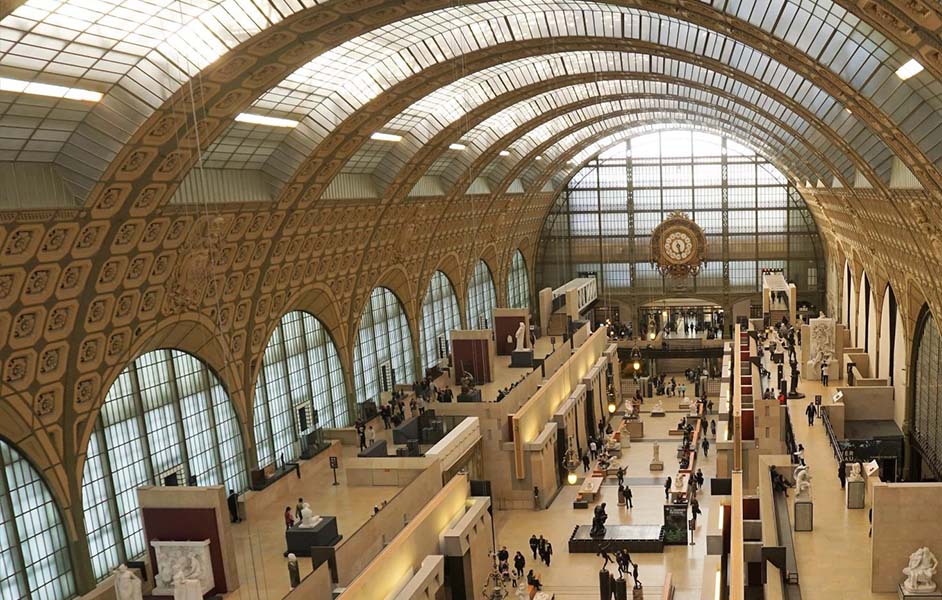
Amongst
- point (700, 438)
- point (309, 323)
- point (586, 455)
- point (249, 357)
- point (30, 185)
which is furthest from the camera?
point (700, 438)

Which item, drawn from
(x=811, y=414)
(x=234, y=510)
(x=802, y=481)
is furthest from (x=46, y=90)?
(x=811, y=414)

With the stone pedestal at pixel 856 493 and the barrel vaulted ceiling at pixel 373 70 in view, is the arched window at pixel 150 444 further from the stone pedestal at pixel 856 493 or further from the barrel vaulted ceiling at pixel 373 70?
the stone pedestal at pixel 856 493

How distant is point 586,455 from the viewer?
136 ft

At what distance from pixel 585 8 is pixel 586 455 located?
847 inches

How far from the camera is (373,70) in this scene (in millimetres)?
28641

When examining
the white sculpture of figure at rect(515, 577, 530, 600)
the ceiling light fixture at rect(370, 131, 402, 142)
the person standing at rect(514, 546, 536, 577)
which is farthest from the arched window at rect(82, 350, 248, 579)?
the ceiling light fixture at rect(370, 131, 402, 142)

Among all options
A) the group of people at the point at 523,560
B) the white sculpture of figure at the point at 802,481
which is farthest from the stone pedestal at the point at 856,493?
the group of people at the point at 523,560

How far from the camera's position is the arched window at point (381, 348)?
1674 inches

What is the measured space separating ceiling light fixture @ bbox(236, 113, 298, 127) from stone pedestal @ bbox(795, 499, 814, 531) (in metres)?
17.3

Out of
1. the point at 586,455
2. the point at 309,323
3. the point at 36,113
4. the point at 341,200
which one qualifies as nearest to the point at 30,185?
the point at 36,113

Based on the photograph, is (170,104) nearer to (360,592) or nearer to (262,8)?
(262,8)

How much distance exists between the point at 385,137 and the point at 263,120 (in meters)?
8.83

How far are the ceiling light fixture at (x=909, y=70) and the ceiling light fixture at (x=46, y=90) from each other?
17297 millimetres

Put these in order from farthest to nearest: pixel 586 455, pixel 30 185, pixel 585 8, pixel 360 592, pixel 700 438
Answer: pixel 700 438 < pixel 586 455 < pixel 585 8 < pixel 30 185 < pixel 360 592
